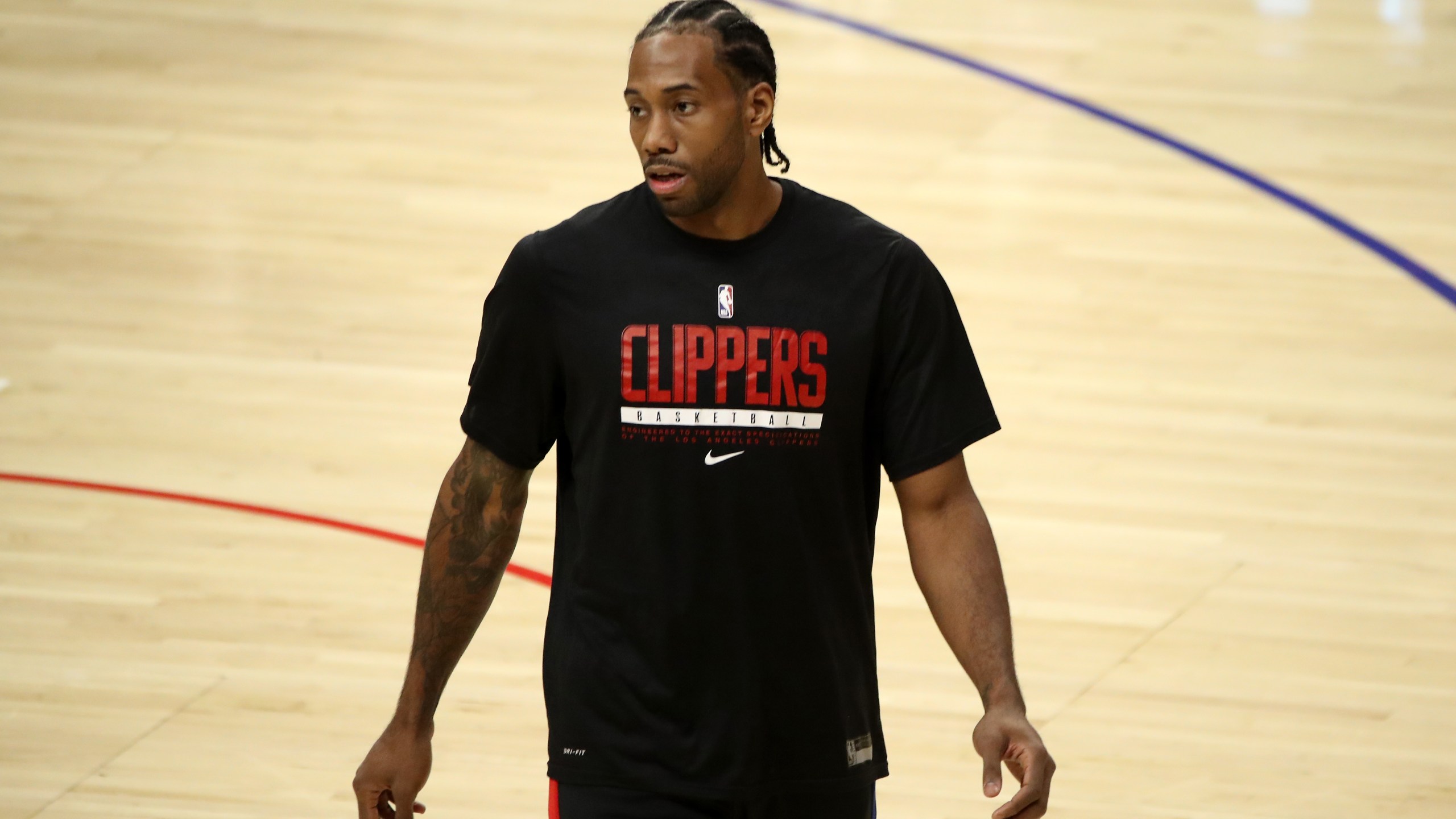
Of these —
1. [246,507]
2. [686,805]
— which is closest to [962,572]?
[686,805]

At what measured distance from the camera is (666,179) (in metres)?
2.35

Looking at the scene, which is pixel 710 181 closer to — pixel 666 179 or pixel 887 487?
pixel 666 179

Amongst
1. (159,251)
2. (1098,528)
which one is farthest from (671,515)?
(159,251)

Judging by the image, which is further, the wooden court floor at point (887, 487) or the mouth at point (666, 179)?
the wooden court floor at point (887, 487)

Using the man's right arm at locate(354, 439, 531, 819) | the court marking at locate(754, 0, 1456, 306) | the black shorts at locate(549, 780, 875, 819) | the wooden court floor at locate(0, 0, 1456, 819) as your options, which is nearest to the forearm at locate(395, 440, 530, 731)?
the man's right arm at locate(354, 439, 531, 819)

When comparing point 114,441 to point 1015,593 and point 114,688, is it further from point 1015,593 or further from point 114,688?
point 1015,593

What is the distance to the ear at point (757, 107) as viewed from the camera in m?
2.41

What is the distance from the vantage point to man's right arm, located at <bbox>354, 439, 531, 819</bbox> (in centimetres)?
247

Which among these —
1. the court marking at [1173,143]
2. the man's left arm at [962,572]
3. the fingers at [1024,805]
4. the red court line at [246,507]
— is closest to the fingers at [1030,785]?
the fingers at [1024,805]

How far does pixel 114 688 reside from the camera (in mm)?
4332

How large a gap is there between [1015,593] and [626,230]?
8.81ft

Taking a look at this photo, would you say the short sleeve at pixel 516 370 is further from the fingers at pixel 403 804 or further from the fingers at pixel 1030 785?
the fingers at pixel 1030 785

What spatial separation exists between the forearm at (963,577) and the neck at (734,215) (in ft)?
1.29

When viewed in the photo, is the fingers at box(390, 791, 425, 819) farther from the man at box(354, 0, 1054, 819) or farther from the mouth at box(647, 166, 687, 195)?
the mouth at box(647, 166, 687, 195)
